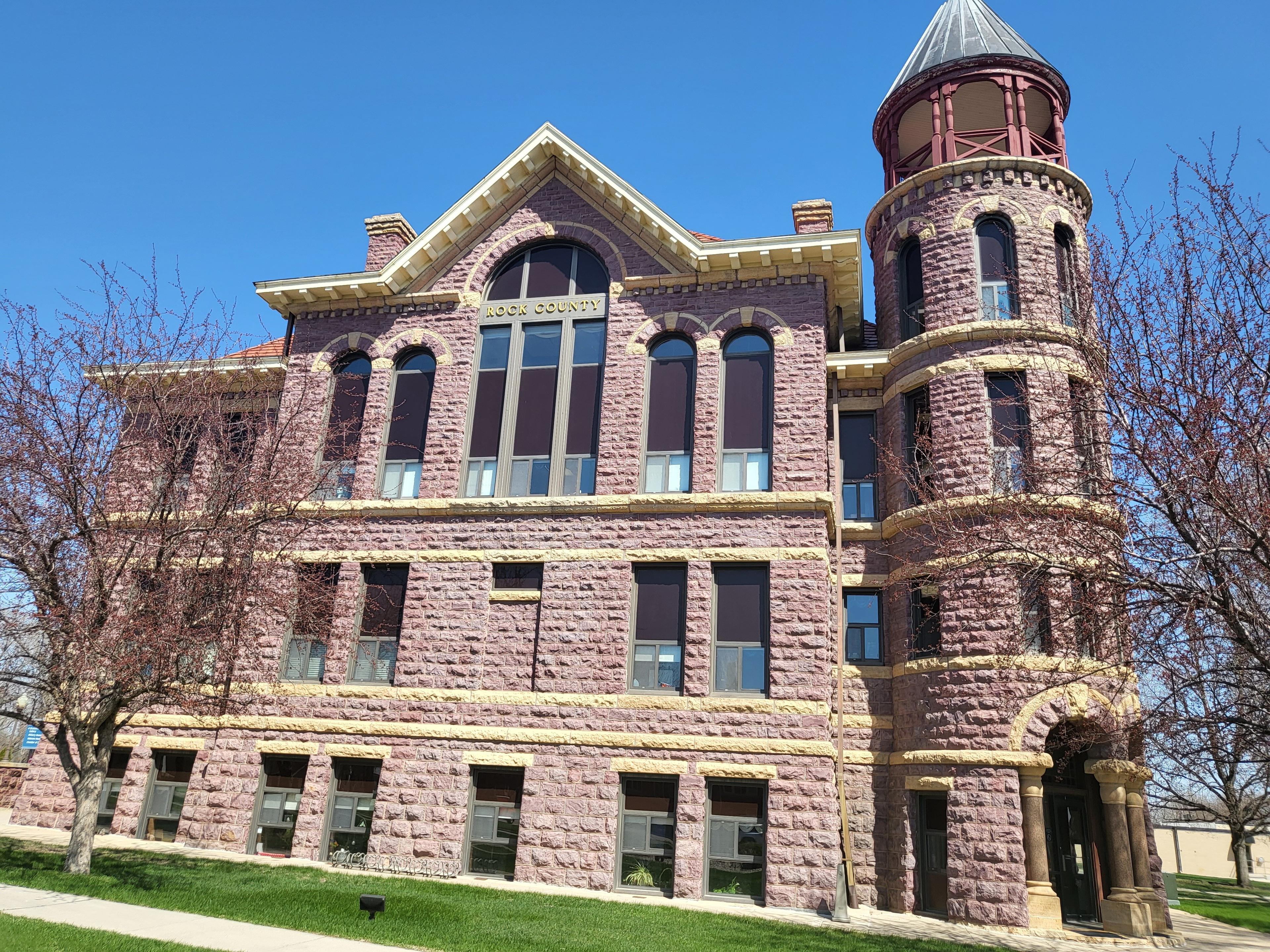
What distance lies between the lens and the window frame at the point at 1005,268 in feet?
65.6

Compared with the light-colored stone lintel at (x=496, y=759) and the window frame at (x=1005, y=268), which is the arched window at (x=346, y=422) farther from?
the window frame at (x=1005, y=268)

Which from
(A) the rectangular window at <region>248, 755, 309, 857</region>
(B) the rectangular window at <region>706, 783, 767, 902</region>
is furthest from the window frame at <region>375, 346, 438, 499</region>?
(B) the rectangular window at <region>706, 783, 767, 902</region>

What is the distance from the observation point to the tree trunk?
1399 cm

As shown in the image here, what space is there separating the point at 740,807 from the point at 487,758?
4925 millimetres

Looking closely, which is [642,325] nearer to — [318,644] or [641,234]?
[641,234]

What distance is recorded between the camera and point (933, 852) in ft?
58.1

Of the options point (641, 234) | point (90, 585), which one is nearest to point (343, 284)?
point (641, 234)

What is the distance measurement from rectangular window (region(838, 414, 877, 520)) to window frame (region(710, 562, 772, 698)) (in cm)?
348

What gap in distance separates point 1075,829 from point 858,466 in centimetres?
848

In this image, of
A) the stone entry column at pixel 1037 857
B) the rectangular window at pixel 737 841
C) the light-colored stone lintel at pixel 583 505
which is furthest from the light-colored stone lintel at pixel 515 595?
the stone entry column at pixel 1037 857

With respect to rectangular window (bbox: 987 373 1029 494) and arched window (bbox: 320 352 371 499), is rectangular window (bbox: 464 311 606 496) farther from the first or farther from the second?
rectangular window (bbox: 987 373 1029 494)

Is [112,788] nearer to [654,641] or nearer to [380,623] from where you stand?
[380,623]

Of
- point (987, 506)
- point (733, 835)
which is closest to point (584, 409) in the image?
point (733, 835)

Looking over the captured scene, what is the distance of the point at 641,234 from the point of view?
70.7 ft
